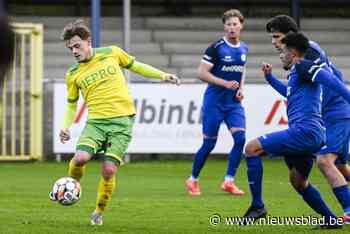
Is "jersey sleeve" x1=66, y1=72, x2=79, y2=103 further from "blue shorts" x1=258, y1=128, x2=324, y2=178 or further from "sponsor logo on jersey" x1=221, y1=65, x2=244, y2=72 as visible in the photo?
"sponsor logo on jersey" x1=221, y1=65, x2=244, y2=72

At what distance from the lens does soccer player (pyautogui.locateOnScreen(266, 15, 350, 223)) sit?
327 inches

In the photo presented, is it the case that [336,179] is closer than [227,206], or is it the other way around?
[336,179]

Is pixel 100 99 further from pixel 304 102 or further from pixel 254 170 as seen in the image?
pixel 304 102

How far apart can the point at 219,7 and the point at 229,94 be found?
55.9 ft

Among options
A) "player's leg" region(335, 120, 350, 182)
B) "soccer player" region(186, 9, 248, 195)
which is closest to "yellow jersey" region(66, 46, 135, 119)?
"player's leg" region(335, 120, 350, 182)

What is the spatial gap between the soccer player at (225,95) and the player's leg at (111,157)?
11.7 ft

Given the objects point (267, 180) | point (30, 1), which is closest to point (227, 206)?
point (267, 180)

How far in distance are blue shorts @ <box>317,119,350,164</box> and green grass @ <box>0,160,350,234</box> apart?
83 cm

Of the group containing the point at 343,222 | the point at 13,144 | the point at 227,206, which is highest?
the point at 343,222

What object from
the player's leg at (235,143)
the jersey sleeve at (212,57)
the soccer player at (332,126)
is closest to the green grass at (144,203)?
the player's leg at (235,143)

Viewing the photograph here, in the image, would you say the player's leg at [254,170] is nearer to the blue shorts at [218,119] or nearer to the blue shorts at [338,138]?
the blue shorts at [338,138]

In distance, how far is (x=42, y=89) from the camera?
19.7 metres

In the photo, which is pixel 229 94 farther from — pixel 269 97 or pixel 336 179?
pixel 269 97

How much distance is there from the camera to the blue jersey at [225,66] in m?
12.4
